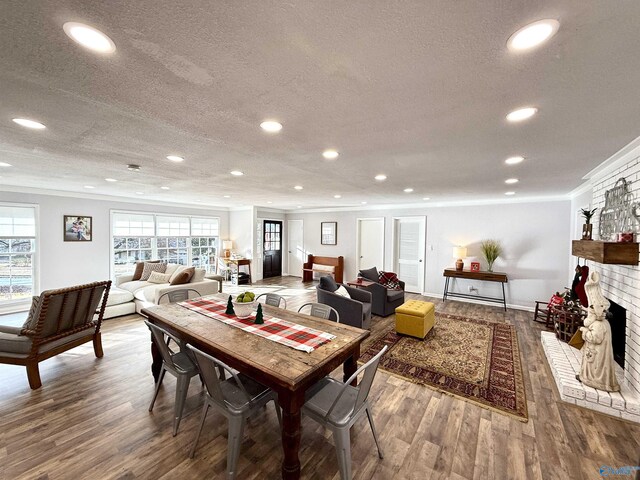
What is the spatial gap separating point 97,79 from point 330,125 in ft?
4.34

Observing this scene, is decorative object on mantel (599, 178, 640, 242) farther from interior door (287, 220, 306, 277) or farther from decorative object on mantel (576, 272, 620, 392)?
interior door (287, 220, 306, 277)

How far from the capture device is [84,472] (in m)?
1.70

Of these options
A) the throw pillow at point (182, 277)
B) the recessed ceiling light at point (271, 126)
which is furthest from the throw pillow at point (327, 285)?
the recessed ceiling light at point (271, 126)

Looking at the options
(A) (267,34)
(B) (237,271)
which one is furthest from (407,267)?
(A) (267,34)

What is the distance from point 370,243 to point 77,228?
6.93 m

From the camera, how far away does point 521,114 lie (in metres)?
1.66

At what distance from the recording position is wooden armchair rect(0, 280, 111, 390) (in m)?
2.58

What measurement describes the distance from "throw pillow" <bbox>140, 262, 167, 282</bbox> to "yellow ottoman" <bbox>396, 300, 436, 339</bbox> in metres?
5.15

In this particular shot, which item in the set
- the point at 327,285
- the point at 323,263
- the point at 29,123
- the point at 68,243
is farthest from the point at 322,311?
the point at 68,243

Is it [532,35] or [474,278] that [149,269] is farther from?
[474,278]

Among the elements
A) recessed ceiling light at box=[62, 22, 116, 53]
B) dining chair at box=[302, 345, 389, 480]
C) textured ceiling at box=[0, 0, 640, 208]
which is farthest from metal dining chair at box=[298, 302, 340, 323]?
recessed ceiling light at box=[62, 22, 116, 53]

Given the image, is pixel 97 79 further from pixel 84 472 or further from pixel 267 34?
pixel 84 472

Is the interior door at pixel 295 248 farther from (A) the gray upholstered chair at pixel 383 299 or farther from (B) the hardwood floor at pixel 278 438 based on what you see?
(B) the hardwood floor at pixel 278 438

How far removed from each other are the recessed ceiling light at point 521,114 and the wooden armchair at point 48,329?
13.7 ft
